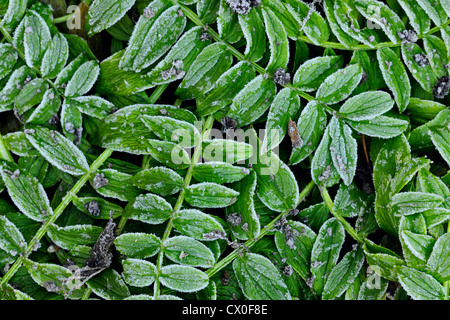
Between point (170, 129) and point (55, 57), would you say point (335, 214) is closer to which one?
point (170, 129)

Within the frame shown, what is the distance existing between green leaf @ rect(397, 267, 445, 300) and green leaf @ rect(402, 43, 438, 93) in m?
0.63

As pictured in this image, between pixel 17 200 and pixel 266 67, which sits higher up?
pixel 266 67

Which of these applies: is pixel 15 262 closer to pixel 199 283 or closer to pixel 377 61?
pixel 199 283

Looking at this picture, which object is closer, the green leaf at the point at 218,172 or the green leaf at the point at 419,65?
the green leaf at the point at 218,172

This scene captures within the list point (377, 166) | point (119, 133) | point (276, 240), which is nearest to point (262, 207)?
point (276, 240)

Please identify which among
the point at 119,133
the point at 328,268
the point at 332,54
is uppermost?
the point at 332,54

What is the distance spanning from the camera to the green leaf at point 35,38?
1391 mm

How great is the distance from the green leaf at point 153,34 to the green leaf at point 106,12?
0.07 meters

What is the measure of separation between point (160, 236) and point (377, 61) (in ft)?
3.13

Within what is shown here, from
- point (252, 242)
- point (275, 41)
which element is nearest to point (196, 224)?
point (252, 242)

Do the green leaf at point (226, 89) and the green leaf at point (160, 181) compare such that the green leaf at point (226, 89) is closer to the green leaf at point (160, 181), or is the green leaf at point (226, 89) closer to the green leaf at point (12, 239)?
the green leaf at point (160, 181)

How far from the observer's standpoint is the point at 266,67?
1.38m

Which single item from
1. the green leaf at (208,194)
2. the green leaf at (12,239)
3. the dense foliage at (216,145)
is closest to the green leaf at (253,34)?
the dense foliage at (216,145)

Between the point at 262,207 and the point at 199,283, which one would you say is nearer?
the point at 199,283
